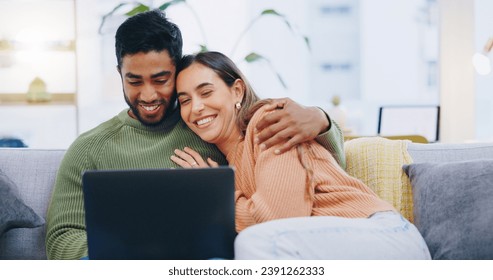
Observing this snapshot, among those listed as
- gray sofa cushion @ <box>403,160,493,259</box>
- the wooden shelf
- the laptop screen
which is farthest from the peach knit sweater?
the wooden shelf

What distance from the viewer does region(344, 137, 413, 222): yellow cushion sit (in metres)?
1.86

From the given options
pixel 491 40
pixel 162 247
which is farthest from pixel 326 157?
pixel 491 40

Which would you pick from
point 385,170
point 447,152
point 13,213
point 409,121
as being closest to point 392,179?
point 385,170

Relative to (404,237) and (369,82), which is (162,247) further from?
(369,82)

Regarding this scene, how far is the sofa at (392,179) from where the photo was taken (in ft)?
5.41

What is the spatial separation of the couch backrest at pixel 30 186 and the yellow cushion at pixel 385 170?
939 mm

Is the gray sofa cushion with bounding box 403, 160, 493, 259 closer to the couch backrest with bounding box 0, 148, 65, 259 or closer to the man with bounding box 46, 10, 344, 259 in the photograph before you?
the man with bounding box 46, 10, 344, 259

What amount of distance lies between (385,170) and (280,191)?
0.53m

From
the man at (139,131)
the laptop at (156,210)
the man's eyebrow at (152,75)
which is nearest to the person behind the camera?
the laptop at (156,210)

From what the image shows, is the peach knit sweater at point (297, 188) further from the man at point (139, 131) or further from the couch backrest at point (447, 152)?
the couch backrest at point (447, 152)

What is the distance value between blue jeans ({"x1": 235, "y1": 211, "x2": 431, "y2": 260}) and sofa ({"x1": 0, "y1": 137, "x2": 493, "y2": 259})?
0.97 ft

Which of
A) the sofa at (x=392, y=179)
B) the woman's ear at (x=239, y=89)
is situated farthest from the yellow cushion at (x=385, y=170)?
the woman's ear at (x=239, y=89)

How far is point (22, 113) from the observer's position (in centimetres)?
421
